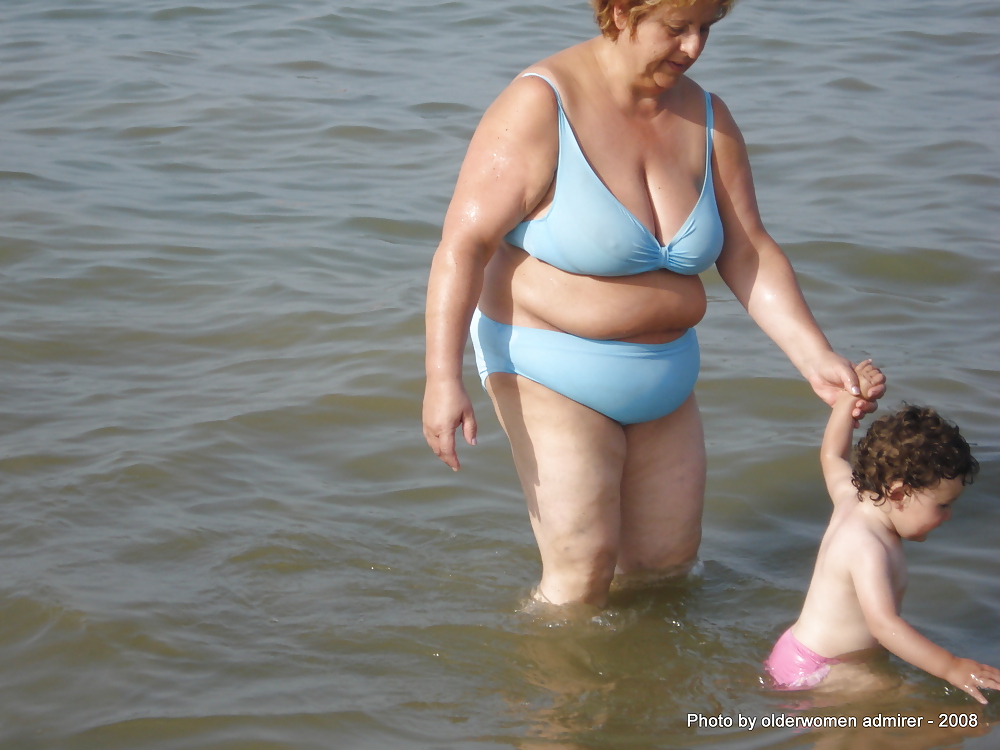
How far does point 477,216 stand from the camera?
3.01m

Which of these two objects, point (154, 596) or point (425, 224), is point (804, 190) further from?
point (154, 596)

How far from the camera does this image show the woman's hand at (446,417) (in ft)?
10.0

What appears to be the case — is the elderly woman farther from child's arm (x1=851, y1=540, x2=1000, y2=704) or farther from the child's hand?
the child's hand

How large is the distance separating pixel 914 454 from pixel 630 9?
140cm

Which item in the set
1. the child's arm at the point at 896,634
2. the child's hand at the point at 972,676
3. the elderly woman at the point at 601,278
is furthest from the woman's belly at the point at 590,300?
the child's hand at the point at 972,676

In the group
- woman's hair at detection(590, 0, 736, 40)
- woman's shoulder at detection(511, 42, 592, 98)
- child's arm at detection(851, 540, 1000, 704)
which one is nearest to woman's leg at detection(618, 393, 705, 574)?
child's arm at detection(851, 540, 1000, 704)

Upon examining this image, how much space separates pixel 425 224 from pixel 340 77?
11.0 ft

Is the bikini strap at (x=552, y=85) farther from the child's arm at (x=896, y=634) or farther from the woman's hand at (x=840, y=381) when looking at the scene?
the child's arm at (x=896, y=634)

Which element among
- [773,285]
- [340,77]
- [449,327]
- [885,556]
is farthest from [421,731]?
[340,77]

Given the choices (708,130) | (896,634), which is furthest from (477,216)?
(896,634)

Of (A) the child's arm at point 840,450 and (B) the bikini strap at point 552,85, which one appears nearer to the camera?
(B) the bikini strap at point 552,85

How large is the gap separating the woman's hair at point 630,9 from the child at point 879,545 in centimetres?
108

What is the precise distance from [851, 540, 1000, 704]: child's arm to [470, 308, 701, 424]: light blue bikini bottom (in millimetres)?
714

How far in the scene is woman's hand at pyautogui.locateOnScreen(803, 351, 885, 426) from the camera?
10.6ft
